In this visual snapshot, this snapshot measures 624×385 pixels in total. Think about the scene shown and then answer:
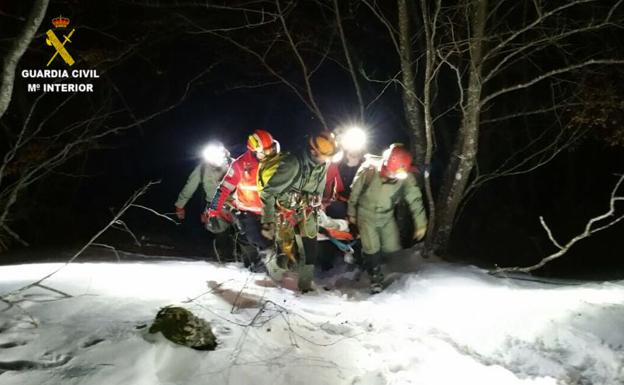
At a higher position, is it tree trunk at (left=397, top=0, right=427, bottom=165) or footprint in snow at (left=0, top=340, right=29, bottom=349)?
tree trunk at (left=397, top=0, right=427, bottom=165)

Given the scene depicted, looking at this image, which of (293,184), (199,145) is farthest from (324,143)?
(199,145)

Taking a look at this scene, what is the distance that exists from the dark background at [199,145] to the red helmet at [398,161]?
4.85 meters

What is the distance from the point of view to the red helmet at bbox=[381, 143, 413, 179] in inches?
245

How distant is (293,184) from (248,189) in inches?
52.4

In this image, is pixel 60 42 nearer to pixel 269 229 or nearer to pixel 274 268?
pixel 269 229

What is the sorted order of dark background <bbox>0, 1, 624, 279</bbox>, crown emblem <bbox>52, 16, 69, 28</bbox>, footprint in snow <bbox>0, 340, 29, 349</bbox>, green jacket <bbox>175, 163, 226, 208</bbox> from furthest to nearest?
dark background <bbox>0, 1, 624, 279</bbox>
crown emblem <bbox>52, 16, 69, 28</bbox>
green jacket <bbox>175, 163, 226, 208</bbox>
footprint in snow <bbox>0, 340, 29, 349</bbox>

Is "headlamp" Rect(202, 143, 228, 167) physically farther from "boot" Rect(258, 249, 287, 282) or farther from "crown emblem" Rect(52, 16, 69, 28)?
"crown emblem" Rect(52, 16, 69, 28)

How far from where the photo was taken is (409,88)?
24.7 feet

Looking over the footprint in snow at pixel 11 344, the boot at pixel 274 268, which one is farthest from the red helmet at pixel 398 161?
the footprint in snow at pixel 11 344

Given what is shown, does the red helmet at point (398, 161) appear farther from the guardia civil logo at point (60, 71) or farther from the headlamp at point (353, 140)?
the guardia civil logo at point (60, 71)

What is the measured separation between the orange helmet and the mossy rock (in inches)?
119

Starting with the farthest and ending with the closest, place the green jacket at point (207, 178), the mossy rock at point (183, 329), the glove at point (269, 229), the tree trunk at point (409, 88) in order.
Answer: the green jacket at point (207, 178) < the tree trunk at point (409, 88) < the glove at point (269, 229) < the mossy rock at point (183, 329)

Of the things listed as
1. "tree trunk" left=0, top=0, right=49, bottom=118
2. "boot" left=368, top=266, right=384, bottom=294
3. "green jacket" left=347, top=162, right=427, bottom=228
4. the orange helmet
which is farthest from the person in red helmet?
"tree trunk" left=0, top=0, right=49, bottom=118

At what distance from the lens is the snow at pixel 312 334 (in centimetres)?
327
